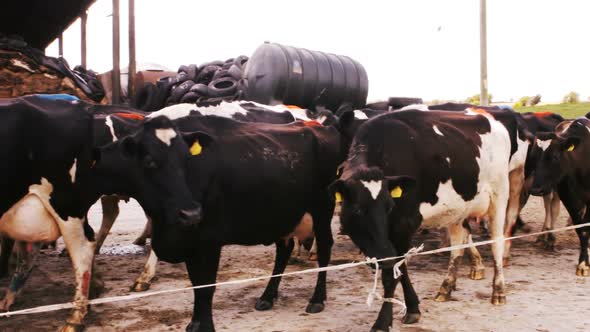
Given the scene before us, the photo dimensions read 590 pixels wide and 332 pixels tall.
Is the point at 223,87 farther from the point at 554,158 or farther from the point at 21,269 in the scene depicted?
the point at 21,269

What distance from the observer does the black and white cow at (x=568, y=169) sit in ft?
23.1

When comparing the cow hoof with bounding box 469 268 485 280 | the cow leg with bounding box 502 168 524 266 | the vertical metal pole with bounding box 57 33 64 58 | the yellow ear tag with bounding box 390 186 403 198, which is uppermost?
the vertical metal pole with bounding box 57 33 64 58

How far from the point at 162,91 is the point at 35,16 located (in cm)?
767

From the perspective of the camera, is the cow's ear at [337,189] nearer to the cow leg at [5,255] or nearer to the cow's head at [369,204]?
the cow's head at [369,204]

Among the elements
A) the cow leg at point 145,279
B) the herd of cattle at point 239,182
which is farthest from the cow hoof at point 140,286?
the herd of cattle at point 239,182

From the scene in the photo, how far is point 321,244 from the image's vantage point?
5.62 metres

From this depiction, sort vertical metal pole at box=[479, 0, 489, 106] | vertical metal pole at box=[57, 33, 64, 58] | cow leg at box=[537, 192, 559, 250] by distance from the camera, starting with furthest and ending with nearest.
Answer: vertical metal pole at box=[57, 33, 64, 58] → vertical metal pole at box=[479, 0, 489, 106] → cow leg at box=[537, 192, 559, 250]

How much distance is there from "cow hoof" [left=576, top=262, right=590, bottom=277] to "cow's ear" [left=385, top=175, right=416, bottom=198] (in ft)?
10.7

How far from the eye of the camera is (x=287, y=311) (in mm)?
5477

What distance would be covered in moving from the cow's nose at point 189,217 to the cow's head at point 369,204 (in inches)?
39.3

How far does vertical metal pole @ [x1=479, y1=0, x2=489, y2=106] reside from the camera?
1584cm

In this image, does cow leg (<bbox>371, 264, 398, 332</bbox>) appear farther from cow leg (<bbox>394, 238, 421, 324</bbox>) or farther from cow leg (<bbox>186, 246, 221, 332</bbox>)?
cow leg (<bbox>186, 246, 221, 332</bbox>)

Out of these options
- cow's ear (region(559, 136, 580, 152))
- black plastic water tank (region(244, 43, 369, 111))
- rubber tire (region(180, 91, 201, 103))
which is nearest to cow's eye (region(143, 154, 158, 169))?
cow's ear (region(559, 136, 580, 152))

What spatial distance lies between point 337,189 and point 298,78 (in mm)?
6699
